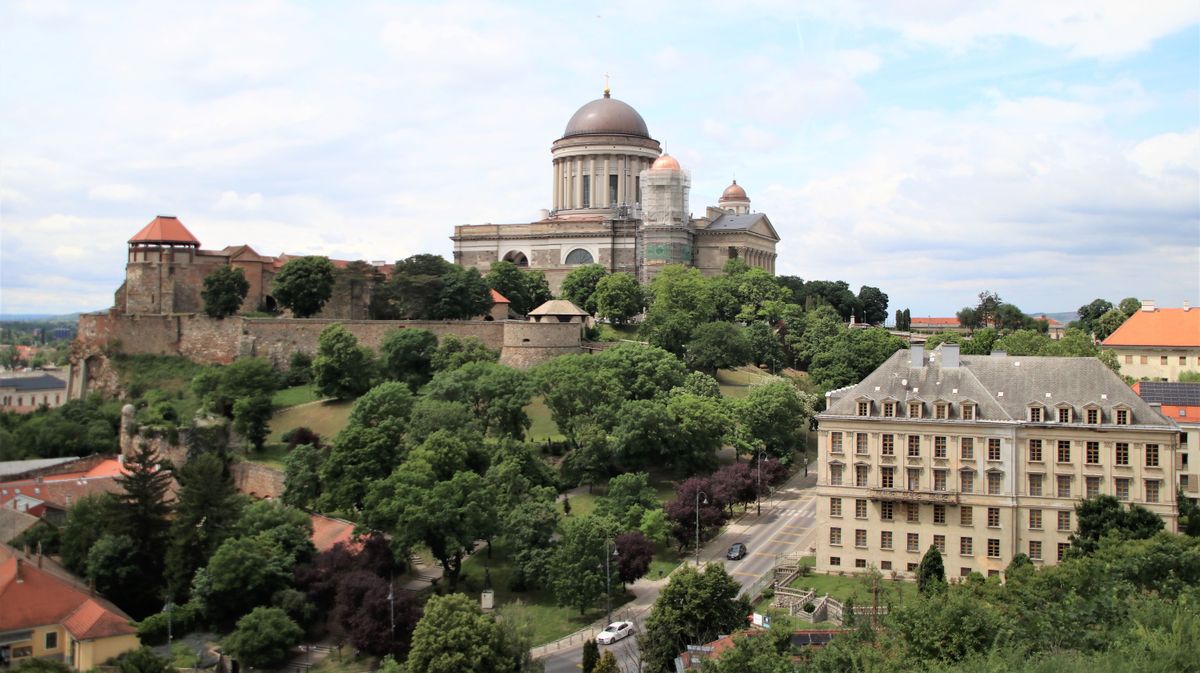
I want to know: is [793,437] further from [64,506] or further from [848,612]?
[64,506]

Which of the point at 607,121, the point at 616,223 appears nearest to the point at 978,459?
the point at 616,223

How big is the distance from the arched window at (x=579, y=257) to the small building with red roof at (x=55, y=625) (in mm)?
61988

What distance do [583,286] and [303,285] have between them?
21.2m

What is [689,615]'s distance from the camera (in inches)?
1357

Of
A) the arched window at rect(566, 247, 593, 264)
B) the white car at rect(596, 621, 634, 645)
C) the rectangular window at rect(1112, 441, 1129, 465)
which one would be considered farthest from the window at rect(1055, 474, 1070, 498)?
the arched window at rect(566, 247, 593, 264)

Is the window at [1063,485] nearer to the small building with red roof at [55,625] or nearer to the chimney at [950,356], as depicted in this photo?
the chimney at [950,356]

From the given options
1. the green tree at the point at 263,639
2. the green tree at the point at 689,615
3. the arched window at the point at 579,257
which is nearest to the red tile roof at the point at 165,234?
the arched window at the point at 579,257

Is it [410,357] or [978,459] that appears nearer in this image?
[978,459]

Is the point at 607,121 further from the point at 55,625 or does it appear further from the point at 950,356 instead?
the point at 55,625

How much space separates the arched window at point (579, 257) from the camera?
100m

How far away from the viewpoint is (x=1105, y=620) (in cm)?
2875

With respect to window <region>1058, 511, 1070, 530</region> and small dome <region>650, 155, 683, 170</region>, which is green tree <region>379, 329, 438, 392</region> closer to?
small dome <region>650, 155, 683, 170</region>

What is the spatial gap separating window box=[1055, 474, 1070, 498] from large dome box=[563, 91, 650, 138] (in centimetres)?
7052

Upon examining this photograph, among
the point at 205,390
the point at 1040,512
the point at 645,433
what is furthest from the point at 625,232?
the point at 1040,512
